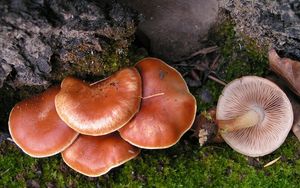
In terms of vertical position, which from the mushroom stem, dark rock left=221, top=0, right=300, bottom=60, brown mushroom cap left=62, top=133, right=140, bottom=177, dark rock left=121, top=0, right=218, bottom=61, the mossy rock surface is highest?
dark rock left=221, top=0, right=300, bottom=60

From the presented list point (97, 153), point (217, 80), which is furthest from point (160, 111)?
point (217, 80)

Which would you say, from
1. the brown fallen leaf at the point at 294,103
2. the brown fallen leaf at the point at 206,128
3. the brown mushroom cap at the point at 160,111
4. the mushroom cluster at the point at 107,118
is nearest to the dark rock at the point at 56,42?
the mushroom cluster at the point at 107,118

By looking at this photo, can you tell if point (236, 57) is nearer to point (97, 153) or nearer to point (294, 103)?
point (294, 103)

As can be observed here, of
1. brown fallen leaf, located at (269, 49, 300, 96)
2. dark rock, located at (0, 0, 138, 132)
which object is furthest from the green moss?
dark rock, located at (0, 0, 138, 132)

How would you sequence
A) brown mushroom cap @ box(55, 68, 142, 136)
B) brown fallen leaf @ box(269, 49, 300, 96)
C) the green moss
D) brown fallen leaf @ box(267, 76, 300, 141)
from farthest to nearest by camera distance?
the green moss → brown fallen leaf @ box(267, 76, 300, 141) → brown fallen leaf @ box(269, 49, 300, 96) → brown mushroom cap @ box(55, 68, 142, 136)

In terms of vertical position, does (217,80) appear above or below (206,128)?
above

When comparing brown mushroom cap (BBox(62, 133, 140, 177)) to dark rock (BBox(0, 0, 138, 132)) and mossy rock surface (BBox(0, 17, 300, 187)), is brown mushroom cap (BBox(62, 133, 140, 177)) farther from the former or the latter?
dark rock (BBox(0, 0, 138, 132))

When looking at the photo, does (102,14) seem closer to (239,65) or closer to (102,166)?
(102,166)
